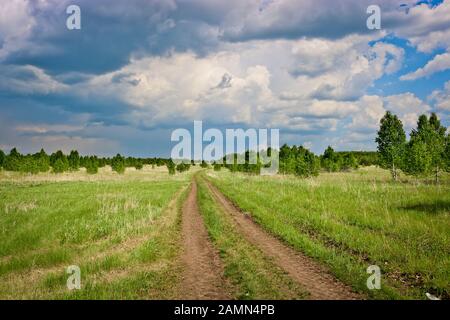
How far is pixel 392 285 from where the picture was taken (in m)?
8.09

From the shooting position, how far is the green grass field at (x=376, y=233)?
8.55 metres

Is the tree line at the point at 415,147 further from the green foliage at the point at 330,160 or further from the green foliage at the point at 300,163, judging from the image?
the green foliage at the point at 330,160

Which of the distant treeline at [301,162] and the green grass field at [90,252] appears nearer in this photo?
the green grass field at [90,252]

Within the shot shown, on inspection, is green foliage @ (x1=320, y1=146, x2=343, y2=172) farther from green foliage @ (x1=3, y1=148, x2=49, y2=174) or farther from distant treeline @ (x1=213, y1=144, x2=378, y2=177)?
green foliage @ (x1=3, y1=148, x2=49, y2=174)

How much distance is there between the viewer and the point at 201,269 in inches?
376

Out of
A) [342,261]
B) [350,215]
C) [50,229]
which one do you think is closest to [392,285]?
[342,261]

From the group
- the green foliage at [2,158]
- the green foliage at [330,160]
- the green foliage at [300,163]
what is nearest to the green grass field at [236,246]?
the green foliage at [300,163]

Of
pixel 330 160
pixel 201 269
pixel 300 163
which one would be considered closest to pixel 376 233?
pixel 201 269

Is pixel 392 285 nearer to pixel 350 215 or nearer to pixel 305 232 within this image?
pixel 305 232

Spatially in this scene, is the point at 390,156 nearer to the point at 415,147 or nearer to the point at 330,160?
the point at 415,147

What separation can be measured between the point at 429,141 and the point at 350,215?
45.2m

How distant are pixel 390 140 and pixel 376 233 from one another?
43.4 m

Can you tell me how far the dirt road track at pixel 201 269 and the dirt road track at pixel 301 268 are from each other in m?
1.77
